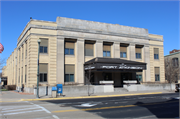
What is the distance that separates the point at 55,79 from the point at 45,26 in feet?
29.1

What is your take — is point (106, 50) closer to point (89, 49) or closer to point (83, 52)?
point (89, 49)

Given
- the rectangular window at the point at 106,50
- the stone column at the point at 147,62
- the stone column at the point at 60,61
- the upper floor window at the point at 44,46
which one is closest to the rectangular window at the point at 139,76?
the stone column at the point at 147,62

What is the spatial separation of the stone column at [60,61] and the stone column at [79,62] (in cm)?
271

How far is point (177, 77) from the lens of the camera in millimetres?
51531

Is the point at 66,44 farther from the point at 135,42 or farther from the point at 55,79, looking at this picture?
the point at 135,42

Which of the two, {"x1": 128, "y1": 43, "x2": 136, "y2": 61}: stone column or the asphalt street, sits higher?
{"x1": 128, "y1": 43, "x2": 136, "y2": 61}: stone column

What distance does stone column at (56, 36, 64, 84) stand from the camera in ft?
92.0

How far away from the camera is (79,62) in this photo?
30016 mm

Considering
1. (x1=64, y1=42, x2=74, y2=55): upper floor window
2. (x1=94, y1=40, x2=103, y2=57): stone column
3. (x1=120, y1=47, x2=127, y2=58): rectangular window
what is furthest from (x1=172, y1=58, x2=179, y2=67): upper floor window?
(x1=64, y1=42, x2=74, y2=55): upper floor window

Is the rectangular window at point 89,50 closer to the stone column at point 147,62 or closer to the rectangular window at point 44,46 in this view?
the rectangular window at point 44,46

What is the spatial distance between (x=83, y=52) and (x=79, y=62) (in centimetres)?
197

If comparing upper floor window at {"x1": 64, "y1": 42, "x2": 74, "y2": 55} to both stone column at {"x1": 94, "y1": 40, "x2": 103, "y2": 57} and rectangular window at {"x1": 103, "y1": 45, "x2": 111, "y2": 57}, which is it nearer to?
stone column at {"x1": 94, "y1": 40, "x2": 103, "y2": 57}

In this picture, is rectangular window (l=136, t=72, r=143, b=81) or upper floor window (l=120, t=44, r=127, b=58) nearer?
upper floor window (l=120, t=44, r=127, b=58)

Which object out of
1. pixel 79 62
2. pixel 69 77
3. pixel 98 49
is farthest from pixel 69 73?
pixel 98 49
